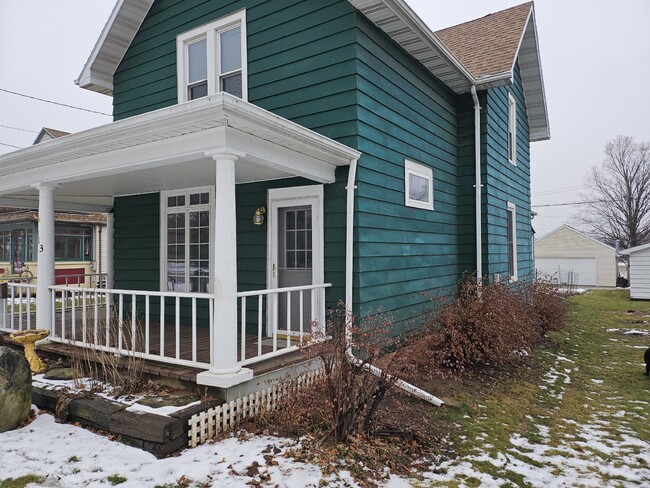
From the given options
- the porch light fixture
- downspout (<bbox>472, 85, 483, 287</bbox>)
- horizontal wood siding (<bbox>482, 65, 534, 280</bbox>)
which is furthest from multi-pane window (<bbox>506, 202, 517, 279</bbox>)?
the porch light fixture

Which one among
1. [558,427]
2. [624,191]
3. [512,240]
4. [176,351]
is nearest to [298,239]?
[176,351]

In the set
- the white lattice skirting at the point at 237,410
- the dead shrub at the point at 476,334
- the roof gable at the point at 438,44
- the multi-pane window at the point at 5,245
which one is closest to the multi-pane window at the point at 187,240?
the white lattice skirting at the point at 237,410

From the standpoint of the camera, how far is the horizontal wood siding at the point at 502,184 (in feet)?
28.1

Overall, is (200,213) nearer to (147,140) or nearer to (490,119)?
(147,140)

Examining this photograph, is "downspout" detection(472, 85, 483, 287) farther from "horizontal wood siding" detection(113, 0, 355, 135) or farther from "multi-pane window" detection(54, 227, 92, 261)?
"multi-pane window" detection(54, 227, 92, 261)

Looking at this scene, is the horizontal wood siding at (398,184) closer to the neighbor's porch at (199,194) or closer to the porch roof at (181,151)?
the neighbor's porch at (199,194)

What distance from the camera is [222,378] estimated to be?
159 inches

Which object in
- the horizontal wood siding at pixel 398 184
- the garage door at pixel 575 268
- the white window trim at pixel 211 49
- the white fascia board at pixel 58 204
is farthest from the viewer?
the garage door at pixel 575 268

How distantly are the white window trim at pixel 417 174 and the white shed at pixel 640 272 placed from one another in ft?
48.0

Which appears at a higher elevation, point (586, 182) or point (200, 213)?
point (586, 182)

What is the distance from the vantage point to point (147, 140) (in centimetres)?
471

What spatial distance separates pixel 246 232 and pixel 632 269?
59.4 ft

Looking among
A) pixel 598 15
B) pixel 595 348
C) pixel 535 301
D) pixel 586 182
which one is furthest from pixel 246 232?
pixel 586 182

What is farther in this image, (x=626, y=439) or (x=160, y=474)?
(x=626, y=439)
